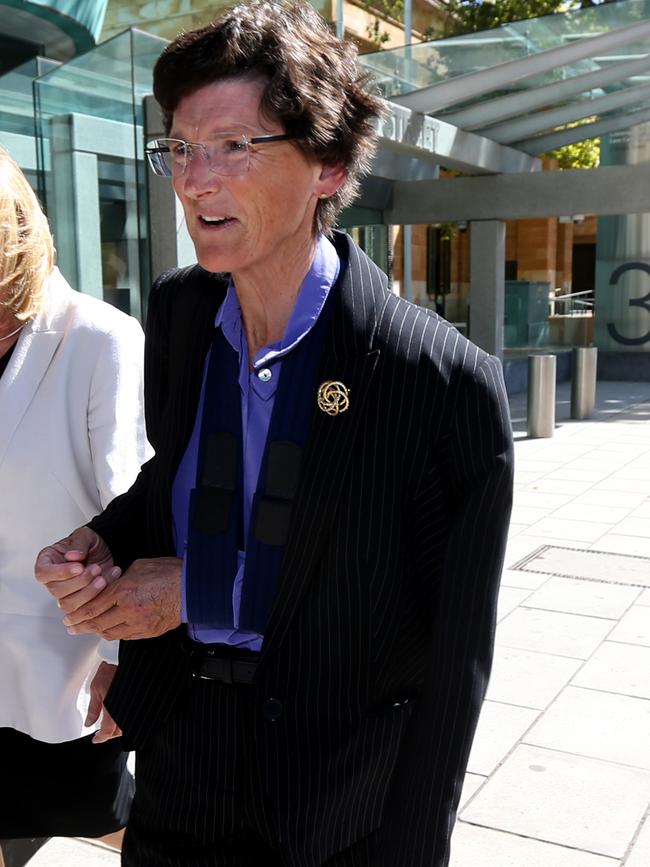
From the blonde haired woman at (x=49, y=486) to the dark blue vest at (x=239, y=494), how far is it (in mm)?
527

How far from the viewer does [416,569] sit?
162cm

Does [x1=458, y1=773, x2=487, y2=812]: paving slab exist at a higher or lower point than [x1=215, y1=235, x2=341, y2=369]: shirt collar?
lower

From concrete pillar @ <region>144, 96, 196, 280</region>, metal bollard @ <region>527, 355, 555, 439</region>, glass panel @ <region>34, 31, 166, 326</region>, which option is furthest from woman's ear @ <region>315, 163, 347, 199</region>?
metal bollard @ <region>527, 355, 555, 439</region>

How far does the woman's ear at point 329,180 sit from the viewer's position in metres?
1.64

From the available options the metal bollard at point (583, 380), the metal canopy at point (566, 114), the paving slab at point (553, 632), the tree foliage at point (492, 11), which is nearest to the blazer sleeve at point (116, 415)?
the paving slab at point (553, 632)

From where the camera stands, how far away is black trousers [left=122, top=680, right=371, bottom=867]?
1666 mm

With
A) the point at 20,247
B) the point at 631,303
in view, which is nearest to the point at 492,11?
the point at 631,303

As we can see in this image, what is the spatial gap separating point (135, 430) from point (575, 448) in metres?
10.1

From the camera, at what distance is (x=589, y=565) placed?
6742 millimetres

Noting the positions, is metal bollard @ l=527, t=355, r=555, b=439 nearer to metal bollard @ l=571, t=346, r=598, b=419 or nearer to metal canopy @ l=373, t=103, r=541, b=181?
metal bollard @ l=571, t=346, r=598, b=419

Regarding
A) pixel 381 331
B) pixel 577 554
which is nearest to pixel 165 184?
pixel 577 554

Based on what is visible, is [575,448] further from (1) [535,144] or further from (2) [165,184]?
(1) [535,144]

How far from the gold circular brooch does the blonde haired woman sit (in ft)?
2.42

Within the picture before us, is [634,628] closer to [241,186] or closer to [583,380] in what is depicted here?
[241,186]
